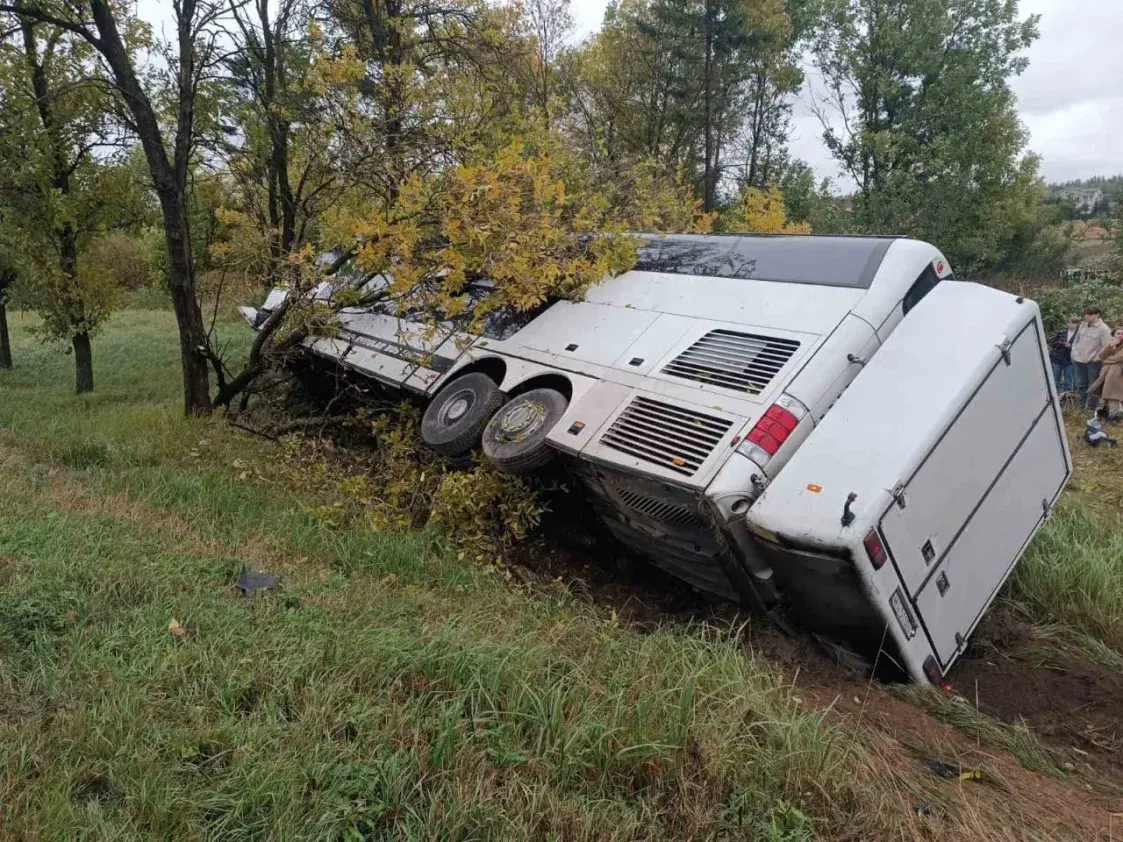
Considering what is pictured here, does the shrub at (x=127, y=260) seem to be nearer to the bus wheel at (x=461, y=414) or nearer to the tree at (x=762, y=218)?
the tree at (x=762, y=218)

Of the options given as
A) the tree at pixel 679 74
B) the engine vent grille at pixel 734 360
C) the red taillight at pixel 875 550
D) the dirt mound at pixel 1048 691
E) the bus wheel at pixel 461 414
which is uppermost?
the tree at pixel 679 74

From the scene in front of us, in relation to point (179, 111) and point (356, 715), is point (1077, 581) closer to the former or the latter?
point (356, 715)

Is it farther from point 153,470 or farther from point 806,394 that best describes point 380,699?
point 153,470

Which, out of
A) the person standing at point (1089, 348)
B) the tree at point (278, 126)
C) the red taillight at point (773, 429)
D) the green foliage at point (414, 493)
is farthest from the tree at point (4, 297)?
the person standing at point (1089, 348)

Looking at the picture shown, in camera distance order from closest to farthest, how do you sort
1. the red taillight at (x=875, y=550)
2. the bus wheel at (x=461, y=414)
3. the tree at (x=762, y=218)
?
the red taillight at (x=875, y=550) < the bus wheel at (x=461, y=414) < the tree at (x=762, y=218)

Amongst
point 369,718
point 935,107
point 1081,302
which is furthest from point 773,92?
point 369,718

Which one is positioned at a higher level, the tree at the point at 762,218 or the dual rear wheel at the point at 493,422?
the tree at the point at 762,218

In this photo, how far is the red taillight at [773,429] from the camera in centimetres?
364

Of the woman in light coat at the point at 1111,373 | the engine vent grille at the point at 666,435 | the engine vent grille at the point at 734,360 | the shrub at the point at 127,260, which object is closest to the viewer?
the engine vent grille at the point at 666,435

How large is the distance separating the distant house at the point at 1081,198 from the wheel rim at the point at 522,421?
41711 mm

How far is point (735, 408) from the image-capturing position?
3.85 m

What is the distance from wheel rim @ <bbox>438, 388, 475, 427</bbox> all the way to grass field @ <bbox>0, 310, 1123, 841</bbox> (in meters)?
1.34

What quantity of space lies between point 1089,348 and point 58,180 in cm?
1519

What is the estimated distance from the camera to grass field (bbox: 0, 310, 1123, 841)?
6.77ft
